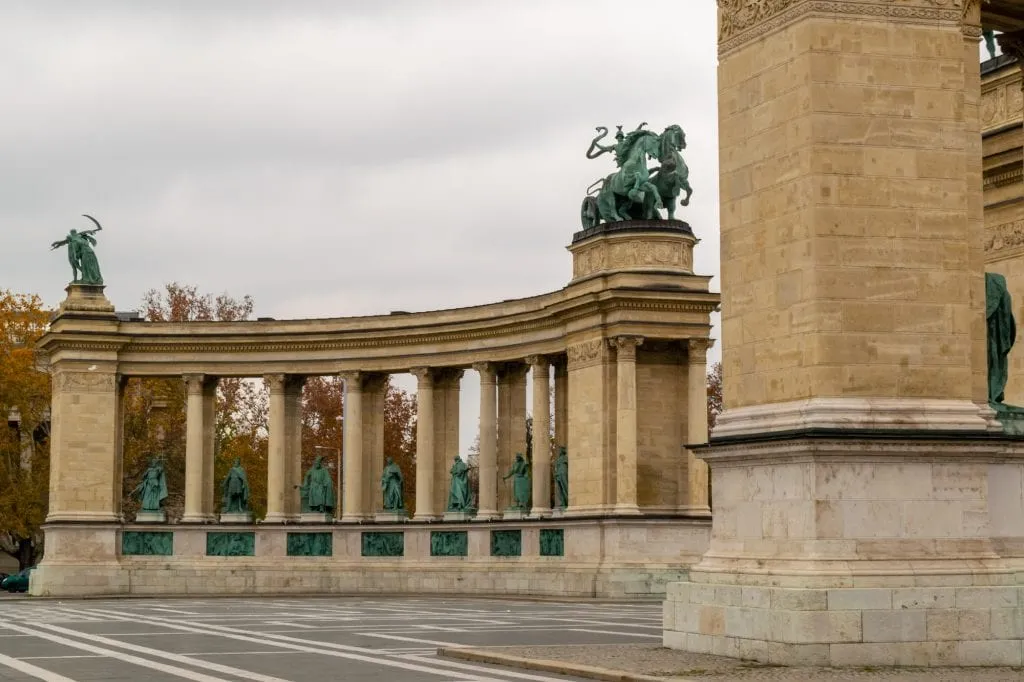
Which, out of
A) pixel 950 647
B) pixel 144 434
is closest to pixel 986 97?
pixel 950 647

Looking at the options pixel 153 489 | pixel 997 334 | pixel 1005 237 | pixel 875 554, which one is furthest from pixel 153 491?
pixel 875 554

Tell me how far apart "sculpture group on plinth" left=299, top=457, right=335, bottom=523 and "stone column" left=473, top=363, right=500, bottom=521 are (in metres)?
8.68

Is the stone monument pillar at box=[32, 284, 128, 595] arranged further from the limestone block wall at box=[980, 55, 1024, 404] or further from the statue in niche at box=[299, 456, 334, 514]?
the limestone block wall at box=[980, 55, 1024, 404]

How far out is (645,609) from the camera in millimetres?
50719

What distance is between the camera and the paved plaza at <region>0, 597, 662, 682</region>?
27.3 m

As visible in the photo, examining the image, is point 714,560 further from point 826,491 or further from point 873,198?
point 873,198

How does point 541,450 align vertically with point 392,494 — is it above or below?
above

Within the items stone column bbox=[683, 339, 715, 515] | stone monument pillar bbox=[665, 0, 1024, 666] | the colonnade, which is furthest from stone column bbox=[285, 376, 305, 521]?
stone monument pillar bbox=[665, 0, 1024, 666]

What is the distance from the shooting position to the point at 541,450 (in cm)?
6644

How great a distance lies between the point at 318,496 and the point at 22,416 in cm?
2343

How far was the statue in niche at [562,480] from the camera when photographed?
66.3 meters

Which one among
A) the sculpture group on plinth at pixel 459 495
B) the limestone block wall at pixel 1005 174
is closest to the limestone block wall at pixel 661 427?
the sculpture group on plinth at pixel 459 495

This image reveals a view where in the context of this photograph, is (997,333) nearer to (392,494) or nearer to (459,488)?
(459,488)

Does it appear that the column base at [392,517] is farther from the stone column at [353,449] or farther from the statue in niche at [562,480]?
the statue in niche at [562,480]
